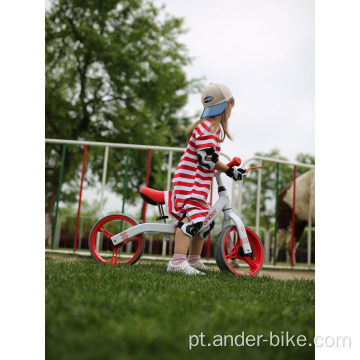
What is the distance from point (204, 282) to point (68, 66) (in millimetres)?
9718

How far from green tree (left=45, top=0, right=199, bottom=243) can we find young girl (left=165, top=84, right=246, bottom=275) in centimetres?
698

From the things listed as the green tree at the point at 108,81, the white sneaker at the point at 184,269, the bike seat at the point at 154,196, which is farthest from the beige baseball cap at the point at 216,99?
the green tree at the point at 108,81

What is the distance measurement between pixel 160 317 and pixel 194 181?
1262 millimetres

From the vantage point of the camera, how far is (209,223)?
7.38 ft

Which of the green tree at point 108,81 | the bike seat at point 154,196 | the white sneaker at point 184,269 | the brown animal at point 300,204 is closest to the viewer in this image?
the white sneaker at point 184,269

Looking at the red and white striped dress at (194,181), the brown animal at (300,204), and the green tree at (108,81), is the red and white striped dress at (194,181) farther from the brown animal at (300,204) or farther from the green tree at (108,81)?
the green tree at (108,81)

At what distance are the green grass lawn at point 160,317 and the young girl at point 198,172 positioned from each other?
0.53 metres

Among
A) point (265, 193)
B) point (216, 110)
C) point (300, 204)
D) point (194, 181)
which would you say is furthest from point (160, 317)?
point (265, 193)

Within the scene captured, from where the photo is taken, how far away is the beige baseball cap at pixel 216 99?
2.23 m

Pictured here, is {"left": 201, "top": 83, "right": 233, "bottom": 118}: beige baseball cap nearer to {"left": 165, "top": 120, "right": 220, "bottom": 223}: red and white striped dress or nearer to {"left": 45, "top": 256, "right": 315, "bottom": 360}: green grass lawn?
{"left": 165, "top": 120, "right": 220, "bottom": 223}: red and white striped dress

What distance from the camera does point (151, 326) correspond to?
0.91m

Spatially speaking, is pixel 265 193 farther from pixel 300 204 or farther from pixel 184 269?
pixel 184 269
